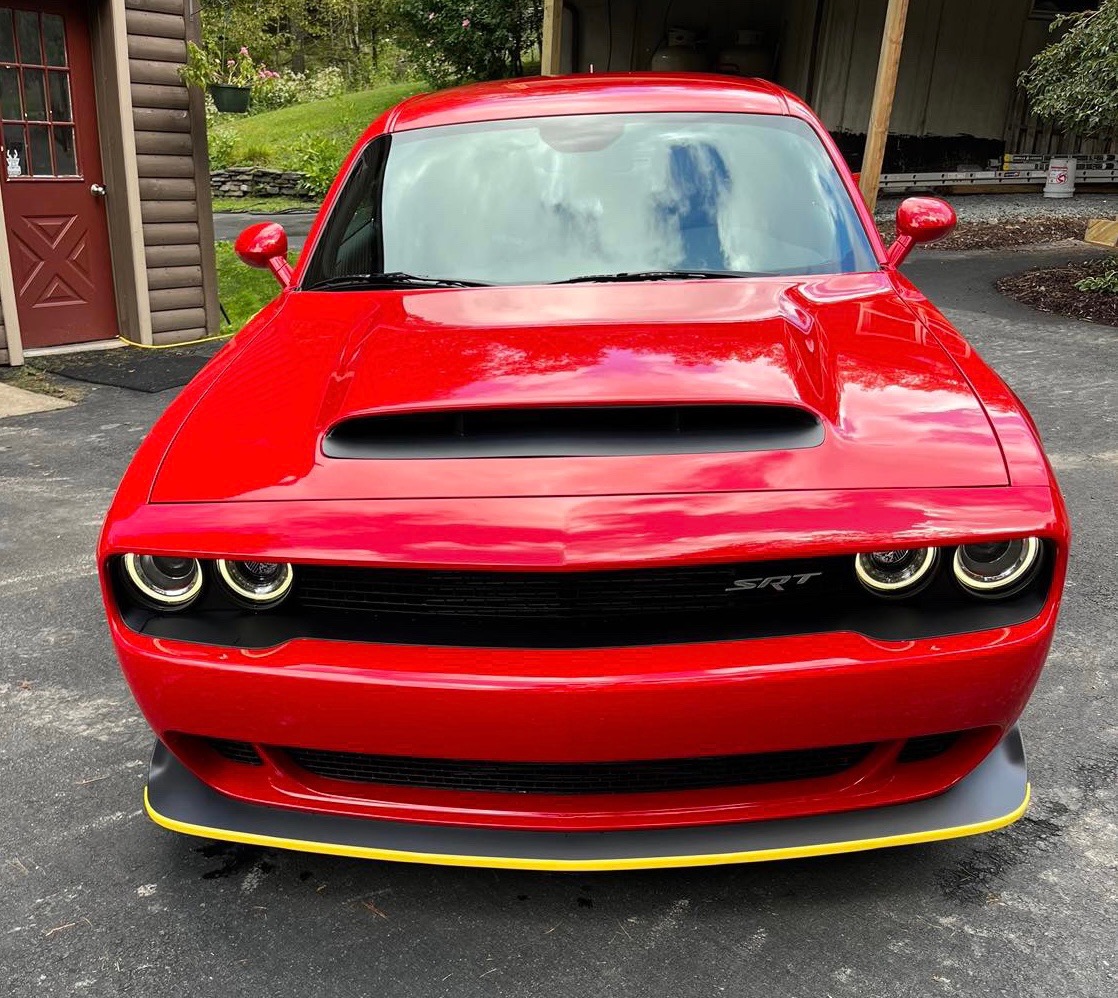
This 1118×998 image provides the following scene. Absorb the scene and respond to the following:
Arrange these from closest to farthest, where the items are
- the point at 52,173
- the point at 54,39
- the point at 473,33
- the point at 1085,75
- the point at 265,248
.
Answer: the point at 265,248 → the point at 54,39 → the point at 52,173 → the point at 1085,75 → the point at 473,33

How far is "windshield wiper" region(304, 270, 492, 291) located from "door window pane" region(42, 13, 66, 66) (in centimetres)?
597

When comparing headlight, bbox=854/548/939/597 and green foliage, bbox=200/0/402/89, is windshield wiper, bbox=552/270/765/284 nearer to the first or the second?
headlight, bbox=854/548/939/597

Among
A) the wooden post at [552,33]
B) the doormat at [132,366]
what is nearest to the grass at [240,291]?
the doormat at [132,366]

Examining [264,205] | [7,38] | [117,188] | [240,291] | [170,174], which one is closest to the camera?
[7,38]

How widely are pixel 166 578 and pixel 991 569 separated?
1551 millimetres

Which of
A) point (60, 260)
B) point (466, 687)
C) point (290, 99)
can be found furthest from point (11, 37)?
point (290, 99)

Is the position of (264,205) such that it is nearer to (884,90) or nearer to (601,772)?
(884,90)

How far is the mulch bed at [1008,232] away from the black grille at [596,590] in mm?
11070

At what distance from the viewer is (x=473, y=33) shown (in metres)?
22.7

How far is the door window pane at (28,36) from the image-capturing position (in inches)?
285

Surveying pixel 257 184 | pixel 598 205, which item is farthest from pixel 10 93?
pixel 257 184

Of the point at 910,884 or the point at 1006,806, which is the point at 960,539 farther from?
the point at 910,884

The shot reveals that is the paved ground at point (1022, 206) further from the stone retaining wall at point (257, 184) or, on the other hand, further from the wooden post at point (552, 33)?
the stone retaining wall at point (257, 184)

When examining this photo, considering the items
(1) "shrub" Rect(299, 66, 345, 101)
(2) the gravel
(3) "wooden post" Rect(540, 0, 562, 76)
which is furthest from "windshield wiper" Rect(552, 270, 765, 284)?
(1) "shrub" Rect(299, 66, 345, 101)
